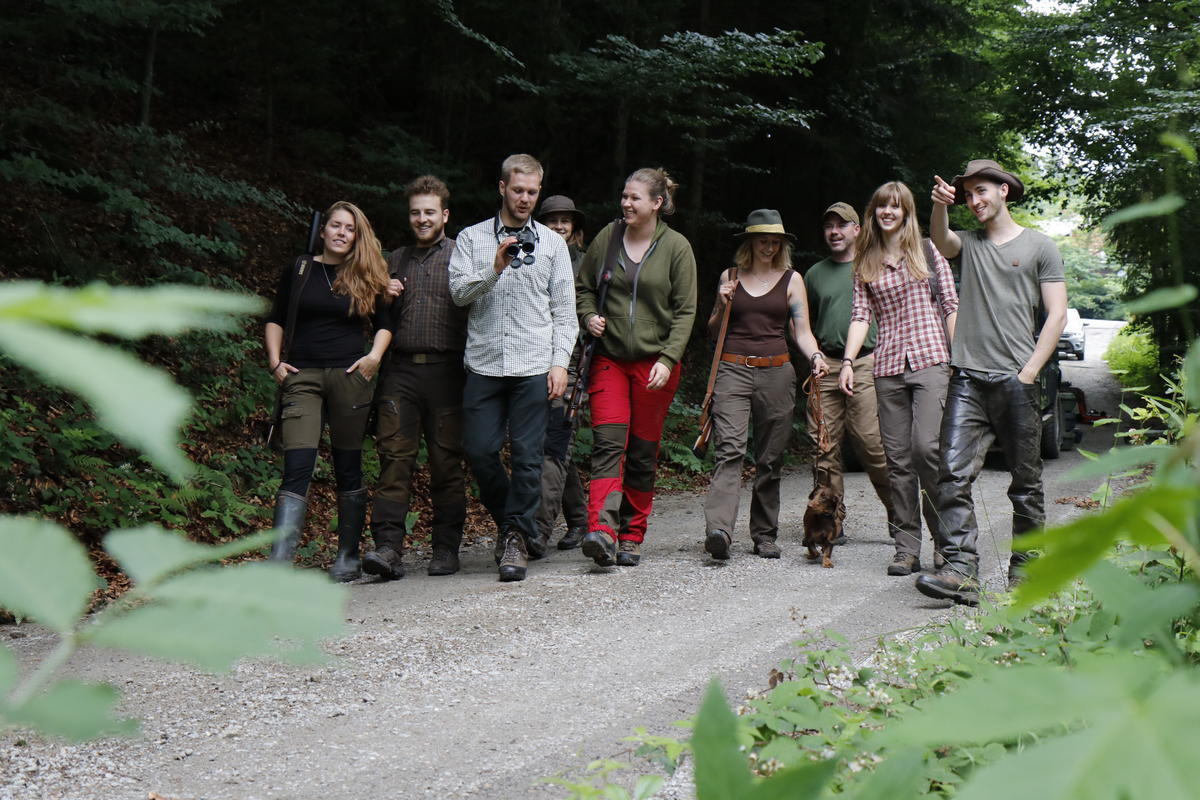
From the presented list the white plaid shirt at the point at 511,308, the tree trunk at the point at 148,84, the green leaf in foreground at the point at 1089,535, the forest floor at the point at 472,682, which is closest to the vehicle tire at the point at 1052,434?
the forest floor at the point at 472,682

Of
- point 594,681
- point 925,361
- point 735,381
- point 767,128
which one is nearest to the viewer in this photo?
point 594,681

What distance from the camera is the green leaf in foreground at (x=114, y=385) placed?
1.15 ft

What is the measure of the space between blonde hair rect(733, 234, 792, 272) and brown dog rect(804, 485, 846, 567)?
5.63 feet

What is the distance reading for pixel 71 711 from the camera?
0.48 m

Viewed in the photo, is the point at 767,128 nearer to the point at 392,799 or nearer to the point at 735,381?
the point at 735,381

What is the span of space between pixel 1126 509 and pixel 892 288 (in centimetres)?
681

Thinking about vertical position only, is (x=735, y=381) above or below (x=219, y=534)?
above

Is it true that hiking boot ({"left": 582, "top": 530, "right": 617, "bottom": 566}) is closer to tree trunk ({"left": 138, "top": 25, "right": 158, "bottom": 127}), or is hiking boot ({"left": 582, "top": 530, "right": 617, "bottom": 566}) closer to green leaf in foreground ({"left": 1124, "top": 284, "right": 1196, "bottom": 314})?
green leaf in foreground ({"left": 1124, "top": 284, "right": 1196, "bottom": 314})

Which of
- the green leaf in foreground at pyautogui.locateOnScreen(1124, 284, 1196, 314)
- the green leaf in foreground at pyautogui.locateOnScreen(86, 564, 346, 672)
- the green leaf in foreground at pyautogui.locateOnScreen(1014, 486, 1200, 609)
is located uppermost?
the green leaf in foreground at pyautogui.locateOnScreen(1124, 284, 1196, 314)

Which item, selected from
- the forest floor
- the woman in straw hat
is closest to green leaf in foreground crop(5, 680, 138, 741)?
the forest floor

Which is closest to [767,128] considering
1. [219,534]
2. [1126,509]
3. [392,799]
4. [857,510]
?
[857,510]

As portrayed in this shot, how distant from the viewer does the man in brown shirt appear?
7000mm

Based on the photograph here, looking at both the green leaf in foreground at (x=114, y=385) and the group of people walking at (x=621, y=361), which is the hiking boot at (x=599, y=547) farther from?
the green leaf in foreground at (x=114, y=385)

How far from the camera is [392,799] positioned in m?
3.33
